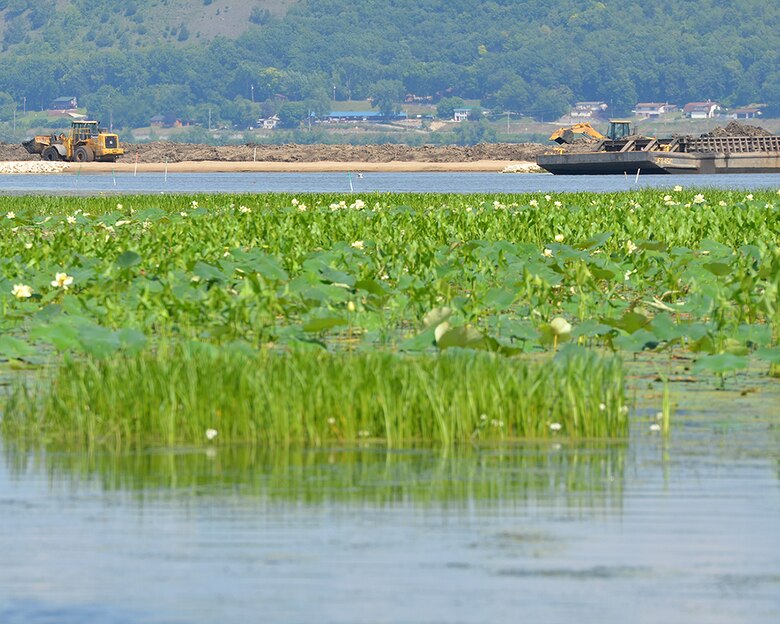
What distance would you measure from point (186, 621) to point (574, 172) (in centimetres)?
9596

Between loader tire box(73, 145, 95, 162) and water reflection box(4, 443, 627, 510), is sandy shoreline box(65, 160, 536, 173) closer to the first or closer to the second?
loader tire box(73, 145, 95, 162)

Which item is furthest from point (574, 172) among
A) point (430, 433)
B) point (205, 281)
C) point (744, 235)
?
point (430, 433)

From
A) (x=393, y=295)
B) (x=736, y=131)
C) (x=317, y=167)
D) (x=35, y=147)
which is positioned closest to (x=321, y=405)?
(x=393, y=295)

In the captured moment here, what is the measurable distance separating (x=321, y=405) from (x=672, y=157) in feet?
298

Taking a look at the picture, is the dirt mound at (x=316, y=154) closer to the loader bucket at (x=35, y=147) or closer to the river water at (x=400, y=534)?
the loader bucket at (x=35, y=147)

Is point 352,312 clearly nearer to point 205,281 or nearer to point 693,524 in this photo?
point 205,281

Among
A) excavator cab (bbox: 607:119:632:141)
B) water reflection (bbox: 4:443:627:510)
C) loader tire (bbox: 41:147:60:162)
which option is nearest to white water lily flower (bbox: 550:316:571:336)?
water reflection (bbox: 4:443:627:510)

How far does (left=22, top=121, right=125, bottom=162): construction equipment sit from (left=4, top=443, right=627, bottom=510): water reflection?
105900 mm

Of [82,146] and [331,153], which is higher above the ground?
[331,153]

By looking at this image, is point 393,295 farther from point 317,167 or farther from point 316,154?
point 316,154

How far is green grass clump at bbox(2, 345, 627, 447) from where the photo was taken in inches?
355

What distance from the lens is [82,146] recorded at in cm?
11656

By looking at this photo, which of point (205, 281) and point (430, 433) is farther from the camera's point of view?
point (205, 281)

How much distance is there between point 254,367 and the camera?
945 centimetres
